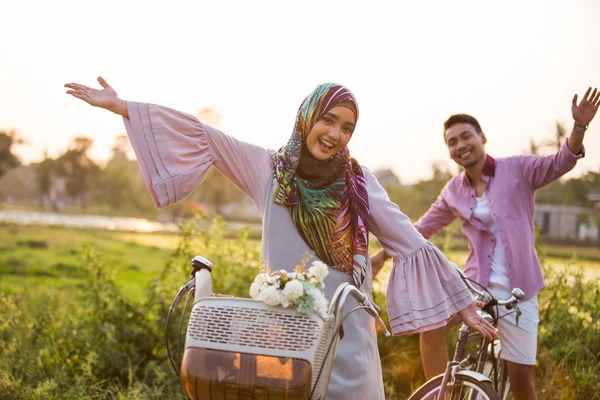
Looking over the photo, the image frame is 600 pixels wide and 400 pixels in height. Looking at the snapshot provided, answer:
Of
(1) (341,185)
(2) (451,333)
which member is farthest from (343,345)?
(2) (451,333)

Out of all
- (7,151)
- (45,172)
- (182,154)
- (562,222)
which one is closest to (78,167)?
(45,172)

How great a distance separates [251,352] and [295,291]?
9.2 inches

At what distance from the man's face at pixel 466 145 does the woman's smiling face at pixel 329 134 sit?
1.66m

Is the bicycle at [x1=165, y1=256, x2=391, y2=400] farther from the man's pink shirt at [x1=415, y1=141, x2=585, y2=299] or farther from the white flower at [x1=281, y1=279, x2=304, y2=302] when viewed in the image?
the man's pink shirt at [x1=415, y1=141, x2=585, y2=299]

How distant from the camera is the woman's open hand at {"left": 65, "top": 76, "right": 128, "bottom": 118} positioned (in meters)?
2.58

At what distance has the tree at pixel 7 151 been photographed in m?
34.9

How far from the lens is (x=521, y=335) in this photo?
3.84 m

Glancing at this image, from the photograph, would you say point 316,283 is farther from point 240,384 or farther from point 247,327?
point 240,384

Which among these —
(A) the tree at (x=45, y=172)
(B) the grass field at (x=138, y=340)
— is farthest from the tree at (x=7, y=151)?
(B) the grass field at (x=138, y=340)

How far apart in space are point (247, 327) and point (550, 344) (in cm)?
450

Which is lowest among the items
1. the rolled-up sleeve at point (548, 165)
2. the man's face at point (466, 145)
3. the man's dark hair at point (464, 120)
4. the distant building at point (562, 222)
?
→ the distant building at point (562, 222)

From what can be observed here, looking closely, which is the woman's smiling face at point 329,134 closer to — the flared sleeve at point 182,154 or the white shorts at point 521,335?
the flared sleeve at point 182,154

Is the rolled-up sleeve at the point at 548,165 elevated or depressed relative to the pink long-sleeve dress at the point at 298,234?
elevated

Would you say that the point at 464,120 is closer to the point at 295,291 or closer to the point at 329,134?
the point at 329,134
